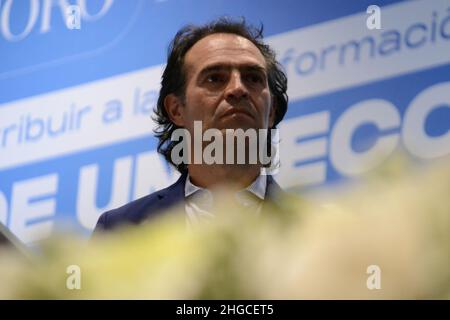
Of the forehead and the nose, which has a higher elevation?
the forehead

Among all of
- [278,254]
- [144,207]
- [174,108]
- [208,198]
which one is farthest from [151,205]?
[278,254]

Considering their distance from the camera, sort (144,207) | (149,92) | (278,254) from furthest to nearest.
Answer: (149,92)
(144,207)
(278,254)

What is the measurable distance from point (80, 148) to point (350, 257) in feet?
4.30

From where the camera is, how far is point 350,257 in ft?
1.46

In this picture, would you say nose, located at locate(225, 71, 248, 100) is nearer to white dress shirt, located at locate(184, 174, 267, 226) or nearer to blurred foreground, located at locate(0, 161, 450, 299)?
white dress shirt, located at locate(184, 174, 267, 226)

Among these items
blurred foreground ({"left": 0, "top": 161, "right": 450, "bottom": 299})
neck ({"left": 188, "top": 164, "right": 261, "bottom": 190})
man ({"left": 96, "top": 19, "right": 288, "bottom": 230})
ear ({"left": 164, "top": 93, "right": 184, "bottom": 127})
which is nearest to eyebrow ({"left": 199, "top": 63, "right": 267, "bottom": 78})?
man ({"left": 96, "top": 19, "right": 288, "bottom": 230})

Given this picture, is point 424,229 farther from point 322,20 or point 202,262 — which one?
point 322,20

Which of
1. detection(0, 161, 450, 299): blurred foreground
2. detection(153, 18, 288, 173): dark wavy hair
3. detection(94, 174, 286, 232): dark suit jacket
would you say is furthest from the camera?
detection(153, 18, 288, 173): dark wavy hair

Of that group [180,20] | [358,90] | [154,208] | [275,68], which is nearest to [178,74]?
[180,20]

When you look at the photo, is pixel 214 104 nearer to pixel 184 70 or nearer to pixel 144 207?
pixel 184 70

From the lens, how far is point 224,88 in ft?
5.02

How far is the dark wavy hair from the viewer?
1578 mm

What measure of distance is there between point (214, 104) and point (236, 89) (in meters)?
0.08

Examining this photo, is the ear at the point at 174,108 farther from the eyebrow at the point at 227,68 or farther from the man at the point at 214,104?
the eyebrow at the point at 227,68
